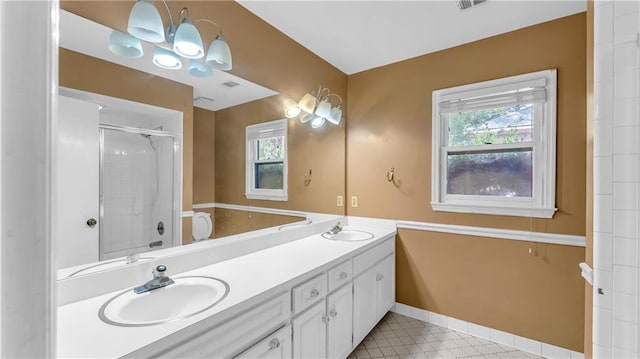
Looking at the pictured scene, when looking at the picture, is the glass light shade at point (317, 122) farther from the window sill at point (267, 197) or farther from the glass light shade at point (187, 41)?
the glass light shade at point (187, 41)

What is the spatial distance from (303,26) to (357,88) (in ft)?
3.02

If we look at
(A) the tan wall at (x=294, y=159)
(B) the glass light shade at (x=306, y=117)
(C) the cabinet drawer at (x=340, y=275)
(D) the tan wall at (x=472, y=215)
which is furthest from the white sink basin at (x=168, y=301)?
(D) the tan wall at (x=472, y=215)

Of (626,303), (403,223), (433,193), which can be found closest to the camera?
(626,303)

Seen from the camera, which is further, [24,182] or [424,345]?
[424,345]

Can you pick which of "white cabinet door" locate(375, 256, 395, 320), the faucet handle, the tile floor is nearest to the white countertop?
the faucet handle

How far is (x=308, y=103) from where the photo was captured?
2.22m

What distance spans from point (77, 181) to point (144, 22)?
705 mm

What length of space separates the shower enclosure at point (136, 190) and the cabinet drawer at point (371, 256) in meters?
1.15

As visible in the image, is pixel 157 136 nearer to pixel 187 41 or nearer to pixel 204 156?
pixel 204 156

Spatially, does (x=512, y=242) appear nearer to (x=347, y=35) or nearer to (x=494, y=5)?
(x=494, y=5)

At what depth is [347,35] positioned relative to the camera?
210 centimetres

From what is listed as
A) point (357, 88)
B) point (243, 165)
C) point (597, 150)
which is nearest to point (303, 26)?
point (357, 88)

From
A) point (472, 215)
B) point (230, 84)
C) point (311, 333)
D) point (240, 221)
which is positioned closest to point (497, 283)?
point (472, 215)

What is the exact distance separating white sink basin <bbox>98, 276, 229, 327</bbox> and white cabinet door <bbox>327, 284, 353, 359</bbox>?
26.8 inches
